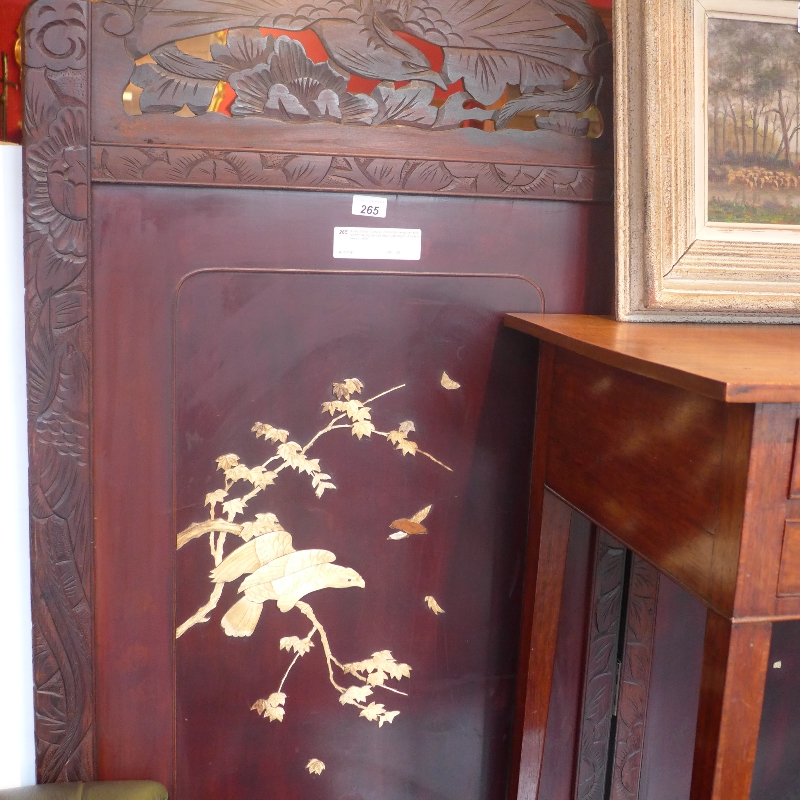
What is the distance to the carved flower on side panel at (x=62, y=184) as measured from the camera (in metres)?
1.03

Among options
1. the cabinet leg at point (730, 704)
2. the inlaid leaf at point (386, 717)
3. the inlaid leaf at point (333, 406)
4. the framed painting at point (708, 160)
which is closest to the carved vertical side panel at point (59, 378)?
the inlaid leaf at point (333, 406)

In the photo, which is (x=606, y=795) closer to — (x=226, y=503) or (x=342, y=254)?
(x=226, y=503)

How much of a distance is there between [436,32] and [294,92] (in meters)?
0.22

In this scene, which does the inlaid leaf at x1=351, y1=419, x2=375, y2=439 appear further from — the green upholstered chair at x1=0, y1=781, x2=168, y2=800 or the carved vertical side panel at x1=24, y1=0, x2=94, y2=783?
the green upholstered chair at x1=0, y1=781, x2=168, y2=800

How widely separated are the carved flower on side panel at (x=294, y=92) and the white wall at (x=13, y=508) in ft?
1.04

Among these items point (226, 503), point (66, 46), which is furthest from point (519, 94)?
point (226, 503)

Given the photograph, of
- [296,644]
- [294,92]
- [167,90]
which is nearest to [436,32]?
[294,92]

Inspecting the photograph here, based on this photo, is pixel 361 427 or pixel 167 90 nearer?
pixel 167 90

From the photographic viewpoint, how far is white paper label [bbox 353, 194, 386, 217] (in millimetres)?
1118

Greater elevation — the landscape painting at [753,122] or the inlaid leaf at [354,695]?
the landscape painting at [753,122]

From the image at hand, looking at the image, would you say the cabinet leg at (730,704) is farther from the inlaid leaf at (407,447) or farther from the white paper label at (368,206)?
the white paper label at (368,206)

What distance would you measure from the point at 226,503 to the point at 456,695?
51 cm

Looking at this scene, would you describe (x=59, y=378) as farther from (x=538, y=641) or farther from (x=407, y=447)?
(x=538, y=641)

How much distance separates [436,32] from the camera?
3.61 ft
